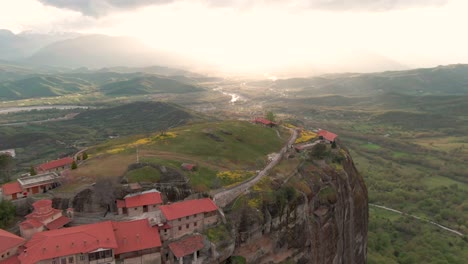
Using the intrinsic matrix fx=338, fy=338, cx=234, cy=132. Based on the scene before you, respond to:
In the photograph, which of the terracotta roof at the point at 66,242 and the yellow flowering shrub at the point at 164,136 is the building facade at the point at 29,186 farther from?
the yellow flowering shrub at the point at 164,136

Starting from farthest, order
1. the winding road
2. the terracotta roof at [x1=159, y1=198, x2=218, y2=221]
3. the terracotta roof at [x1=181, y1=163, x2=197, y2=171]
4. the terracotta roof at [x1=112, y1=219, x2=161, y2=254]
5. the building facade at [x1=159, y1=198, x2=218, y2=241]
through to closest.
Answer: the terracotta roof at [x1=181, y1=163, x2=197, y2=171], the winding road, the terracotta roof at [x1=159, y1=198, x2=218, y2=221], the building facade at [x1=159, y1=198, x2=218, y2=241], the terracotta roof at [x1=112, y1=219, x2=161, y2=254]

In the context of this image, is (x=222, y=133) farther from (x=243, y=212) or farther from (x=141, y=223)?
(x=141, y=223)

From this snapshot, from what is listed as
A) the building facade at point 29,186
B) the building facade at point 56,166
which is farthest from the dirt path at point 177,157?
the building facade at point 29,186

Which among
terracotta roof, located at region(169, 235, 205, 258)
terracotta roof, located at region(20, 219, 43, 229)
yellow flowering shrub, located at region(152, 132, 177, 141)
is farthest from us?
yellow flowering shrub, located at region(152, 132, 177, 141)

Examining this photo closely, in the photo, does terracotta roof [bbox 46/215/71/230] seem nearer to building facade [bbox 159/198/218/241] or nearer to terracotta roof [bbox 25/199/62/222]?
terracotta roof [bbox 25/199/62/222]

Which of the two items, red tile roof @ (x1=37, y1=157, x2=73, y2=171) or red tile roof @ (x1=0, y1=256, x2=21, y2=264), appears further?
red tile roof @ (x1=37, y1=157, x2=73, y2=171)

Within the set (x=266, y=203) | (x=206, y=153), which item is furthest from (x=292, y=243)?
(x=206, y=153)

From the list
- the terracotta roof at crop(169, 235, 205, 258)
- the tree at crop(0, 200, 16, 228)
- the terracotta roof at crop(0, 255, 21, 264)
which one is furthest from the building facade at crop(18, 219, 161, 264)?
the tree at crop(0, 200, 16, 228)

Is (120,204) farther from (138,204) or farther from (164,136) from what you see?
(164,136)

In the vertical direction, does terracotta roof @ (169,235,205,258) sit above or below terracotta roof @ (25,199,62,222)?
below
